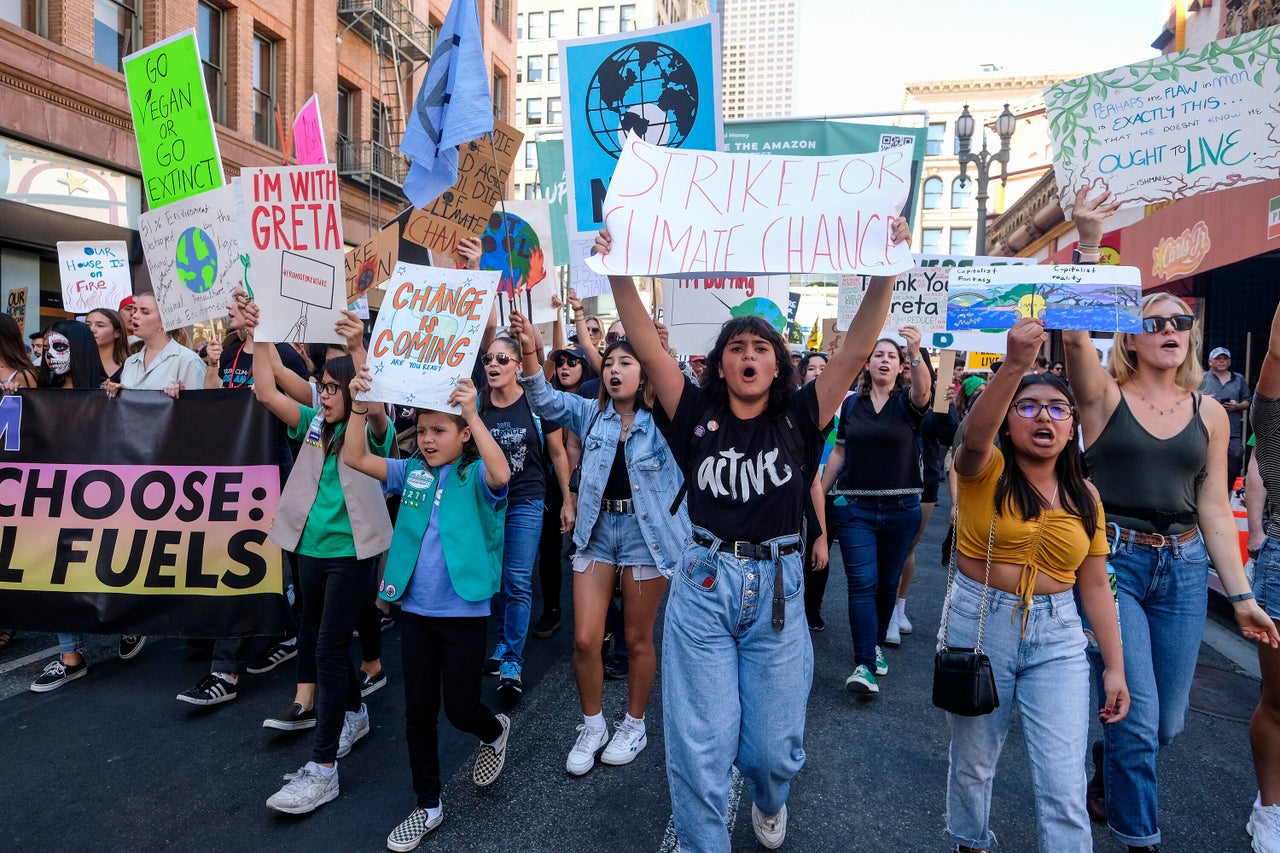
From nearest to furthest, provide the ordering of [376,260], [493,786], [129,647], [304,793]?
[304,793]
[493,786]
[376,260]
[129,647]

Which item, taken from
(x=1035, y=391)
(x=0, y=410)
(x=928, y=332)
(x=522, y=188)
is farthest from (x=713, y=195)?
(x=522, y=188)

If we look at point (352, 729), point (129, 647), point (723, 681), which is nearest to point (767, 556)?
point (723, 681)

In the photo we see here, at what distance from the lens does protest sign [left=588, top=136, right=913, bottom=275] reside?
9.73ft

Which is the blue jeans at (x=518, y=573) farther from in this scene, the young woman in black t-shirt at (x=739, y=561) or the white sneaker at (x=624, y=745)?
the young woman in black t-shirt at (x=739, y=561)

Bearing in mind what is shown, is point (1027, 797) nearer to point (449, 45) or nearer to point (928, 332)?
point (928, 332)

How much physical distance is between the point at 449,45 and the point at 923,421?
3440mm

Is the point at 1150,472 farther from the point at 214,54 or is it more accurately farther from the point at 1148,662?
the point at 214,54

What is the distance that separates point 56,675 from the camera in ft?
15.7

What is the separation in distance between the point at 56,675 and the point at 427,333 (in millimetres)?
3184

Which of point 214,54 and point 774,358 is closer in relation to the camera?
point 774,358

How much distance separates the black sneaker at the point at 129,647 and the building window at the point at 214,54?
13.4 meters

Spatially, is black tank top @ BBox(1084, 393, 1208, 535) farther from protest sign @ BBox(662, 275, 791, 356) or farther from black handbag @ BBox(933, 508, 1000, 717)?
protest sign @ BBox(662, 275, 791, 356)

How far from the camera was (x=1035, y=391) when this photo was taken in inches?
111

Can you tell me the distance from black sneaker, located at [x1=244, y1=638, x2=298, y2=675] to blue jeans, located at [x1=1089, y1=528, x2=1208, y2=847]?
167 inches
